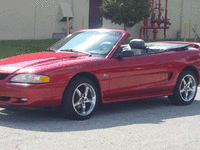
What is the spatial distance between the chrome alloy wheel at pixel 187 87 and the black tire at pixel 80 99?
2227 mm

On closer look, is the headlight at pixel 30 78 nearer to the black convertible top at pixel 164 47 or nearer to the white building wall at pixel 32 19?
the black convertible top at pixel 164 47

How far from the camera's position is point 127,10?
2030cm

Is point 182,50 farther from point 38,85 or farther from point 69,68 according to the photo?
point 38,85

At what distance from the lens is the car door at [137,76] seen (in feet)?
23.5

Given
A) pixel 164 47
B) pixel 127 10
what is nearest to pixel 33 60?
pixel 164 47

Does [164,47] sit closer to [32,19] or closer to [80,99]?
[80,99]

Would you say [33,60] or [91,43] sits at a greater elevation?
[91,43]

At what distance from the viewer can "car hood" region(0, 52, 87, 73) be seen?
6.46m

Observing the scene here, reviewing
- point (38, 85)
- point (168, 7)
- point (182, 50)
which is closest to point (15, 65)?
point (38, 85)

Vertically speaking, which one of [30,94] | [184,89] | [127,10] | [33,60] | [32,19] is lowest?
[184,89]

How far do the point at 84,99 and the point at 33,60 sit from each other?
0.94 meters

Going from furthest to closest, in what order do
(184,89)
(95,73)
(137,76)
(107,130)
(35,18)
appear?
(35,18)
(184,89)
(137,76)
(95,73)
(107,130)

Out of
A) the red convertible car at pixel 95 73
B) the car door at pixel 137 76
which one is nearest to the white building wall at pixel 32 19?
the red convertible car at pixel 95 73

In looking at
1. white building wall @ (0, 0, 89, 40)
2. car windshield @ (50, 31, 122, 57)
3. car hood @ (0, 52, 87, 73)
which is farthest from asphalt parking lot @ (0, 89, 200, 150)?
white building wall @ (0, 0, 89, 40)
